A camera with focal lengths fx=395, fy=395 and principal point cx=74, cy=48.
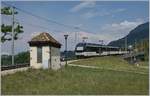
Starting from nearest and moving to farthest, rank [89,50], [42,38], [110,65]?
[42,38]
[110,65]
[89,50]

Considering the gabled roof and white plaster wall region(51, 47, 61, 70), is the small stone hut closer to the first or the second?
the gabled roof

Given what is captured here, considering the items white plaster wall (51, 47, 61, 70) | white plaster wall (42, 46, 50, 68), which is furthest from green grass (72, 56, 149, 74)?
white plaster wall (42, 46, 50, 68)

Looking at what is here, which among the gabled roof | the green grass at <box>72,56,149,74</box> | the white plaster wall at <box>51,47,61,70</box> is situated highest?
the gabled roof

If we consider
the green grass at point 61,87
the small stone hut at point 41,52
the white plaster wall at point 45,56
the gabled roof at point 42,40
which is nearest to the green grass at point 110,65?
the gabled roof at point 42,40

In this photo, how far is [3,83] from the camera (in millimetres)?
22500

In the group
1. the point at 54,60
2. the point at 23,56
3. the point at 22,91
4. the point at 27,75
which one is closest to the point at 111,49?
the point at 23,56

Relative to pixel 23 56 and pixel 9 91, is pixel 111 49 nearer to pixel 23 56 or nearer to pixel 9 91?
pixel 23 56

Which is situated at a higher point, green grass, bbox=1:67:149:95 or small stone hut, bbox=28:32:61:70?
small stone hut, bbox=28:32:61:70

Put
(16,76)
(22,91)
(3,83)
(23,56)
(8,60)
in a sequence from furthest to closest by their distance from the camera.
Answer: (23,56) → (8,60) → (16,76) → (3,83) → (22,91)

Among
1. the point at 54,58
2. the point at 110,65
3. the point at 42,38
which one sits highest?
the point at 42,38

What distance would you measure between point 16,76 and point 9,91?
7.59m

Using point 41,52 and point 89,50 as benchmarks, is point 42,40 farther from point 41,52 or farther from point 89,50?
point 89,50

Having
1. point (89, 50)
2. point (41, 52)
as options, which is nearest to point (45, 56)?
point (41, 52)

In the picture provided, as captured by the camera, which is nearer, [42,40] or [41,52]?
[42,40]
